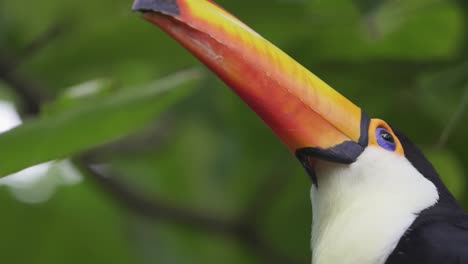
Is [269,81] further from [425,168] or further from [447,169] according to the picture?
[447,169]

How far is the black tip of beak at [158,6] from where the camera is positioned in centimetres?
266

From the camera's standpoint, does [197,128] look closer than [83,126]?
No

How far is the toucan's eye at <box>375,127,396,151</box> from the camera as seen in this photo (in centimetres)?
326

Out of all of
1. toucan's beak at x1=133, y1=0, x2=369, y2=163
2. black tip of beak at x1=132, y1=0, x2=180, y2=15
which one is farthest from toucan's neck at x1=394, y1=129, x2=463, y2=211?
black tip of beak at x1=132, y1=0, x2=180, y2=15

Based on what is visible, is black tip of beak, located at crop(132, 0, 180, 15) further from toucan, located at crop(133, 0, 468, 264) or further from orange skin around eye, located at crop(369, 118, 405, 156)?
orange skin around eye, located at crop(369, 118, 405, 156)

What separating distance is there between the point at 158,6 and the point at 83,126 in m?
0.36

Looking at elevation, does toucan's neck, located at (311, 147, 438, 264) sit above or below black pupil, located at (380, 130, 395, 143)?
below

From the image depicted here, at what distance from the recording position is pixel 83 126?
292 centimetres

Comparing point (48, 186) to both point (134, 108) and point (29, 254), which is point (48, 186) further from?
point (134, 108)

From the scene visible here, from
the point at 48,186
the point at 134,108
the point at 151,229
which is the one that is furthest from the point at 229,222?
the point at 134,108

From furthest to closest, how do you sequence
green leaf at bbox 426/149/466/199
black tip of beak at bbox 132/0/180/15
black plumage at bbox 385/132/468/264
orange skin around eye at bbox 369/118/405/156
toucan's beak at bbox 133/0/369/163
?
green leaf at bbox 426/149/466/199, orange skin around eye at bbox 369/118/405/156, black plumage at bbox 385/132/468/264, toucan's beak at bbox 133/0/369/163, black tip of beak at bbox 132/0/180/15

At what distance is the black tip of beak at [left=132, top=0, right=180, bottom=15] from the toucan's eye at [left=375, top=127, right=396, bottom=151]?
0.71m

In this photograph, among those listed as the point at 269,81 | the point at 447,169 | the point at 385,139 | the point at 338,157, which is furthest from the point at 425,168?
the point at 269,81

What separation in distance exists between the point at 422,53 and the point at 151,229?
3.22ft
